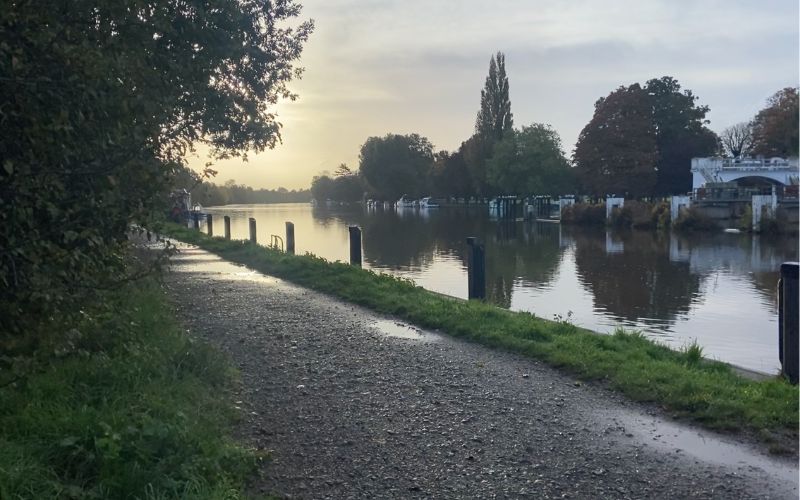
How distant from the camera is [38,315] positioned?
418 cm

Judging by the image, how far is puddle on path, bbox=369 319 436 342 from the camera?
8531mm

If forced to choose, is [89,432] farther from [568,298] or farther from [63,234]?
[568,298]

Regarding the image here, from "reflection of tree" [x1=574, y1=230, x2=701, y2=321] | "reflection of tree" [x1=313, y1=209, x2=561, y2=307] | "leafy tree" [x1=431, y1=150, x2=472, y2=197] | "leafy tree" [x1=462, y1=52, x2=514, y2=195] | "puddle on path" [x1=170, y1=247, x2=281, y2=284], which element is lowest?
"reflection of tree" [x1=574, y1=230, x2=701, y2=321]

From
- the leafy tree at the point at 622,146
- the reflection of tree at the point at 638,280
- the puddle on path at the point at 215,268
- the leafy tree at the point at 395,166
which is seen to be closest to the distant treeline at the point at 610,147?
the leafy tree at the point at 622,146

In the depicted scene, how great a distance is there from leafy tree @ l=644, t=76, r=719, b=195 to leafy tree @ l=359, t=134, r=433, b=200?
Result: 201ft

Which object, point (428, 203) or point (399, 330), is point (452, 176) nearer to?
point (428, 203)

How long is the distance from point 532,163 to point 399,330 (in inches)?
2837

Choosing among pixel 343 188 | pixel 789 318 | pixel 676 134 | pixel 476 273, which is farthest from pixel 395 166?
pixel 789 318

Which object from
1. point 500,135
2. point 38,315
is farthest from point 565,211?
point 38,315

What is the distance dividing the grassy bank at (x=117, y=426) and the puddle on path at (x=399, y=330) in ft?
9.44

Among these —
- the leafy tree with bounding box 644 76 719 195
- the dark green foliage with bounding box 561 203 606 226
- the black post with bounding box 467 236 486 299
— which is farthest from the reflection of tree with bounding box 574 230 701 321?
the leafy tree with bounding box 644 76 719 195

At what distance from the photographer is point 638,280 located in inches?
835

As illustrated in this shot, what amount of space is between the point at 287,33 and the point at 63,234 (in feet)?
37.1

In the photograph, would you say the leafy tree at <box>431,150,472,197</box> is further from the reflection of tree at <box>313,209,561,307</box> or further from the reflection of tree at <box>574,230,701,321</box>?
the reflection of tree at <box>574,230,701,321</box>
